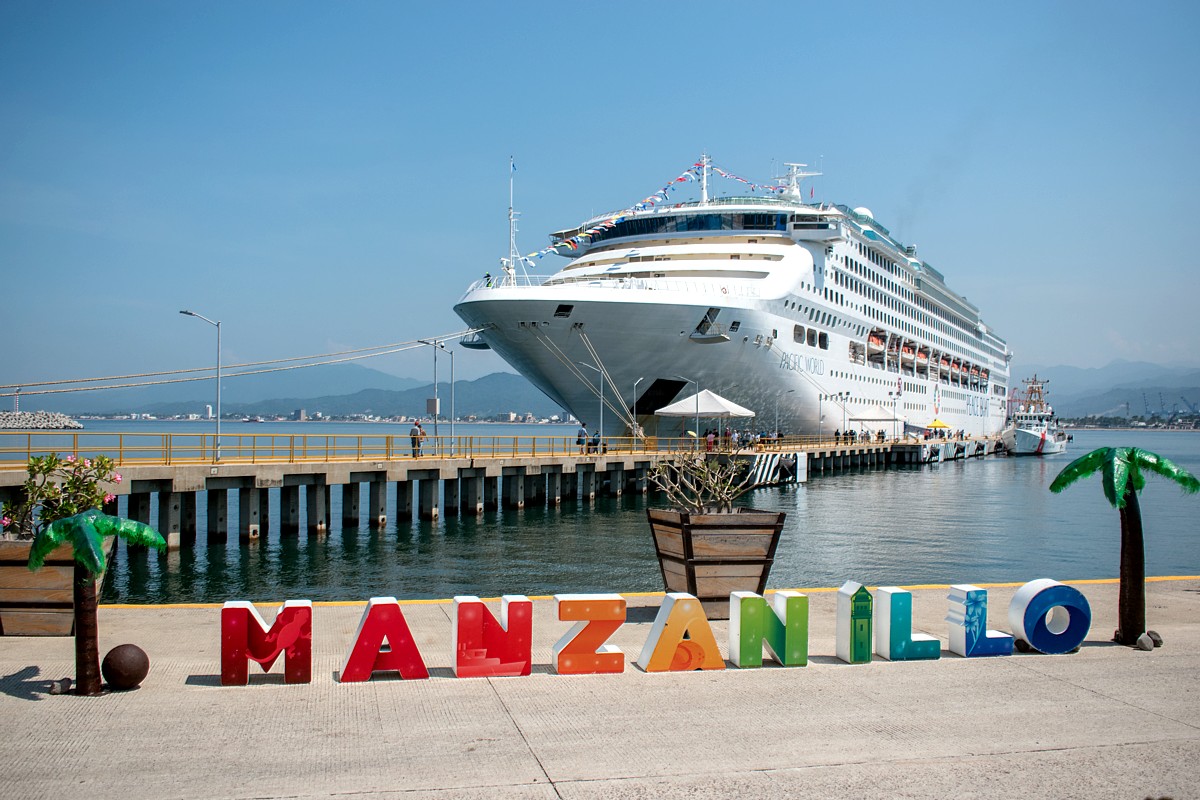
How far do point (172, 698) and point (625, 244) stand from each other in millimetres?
40895

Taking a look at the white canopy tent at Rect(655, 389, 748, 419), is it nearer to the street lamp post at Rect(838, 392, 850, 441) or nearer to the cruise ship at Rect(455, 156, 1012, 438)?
the cruise ship at Rect(455, 156, 1012, 438)

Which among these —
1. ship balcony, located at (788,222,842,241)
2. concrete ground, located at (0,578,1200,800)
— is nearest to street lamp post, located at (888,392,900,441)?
ship balcony, located at (788,222,842,241)

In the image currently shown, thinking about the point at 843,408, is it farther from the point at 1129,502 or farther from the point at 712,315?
the point at 1129,502

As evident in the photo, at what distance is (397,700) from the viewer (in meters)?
7.45

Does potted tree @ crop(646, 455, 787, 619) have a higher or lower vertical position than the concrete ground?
higher

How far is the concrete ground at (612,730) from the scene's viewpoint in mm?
5785

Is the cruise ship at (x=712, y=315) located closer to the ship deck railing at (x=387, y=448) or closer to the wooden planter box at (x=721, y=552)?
the ship deck railing at (x=387, y=448)

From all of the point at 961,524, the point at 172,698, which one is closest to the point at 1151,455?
the point at 172,698

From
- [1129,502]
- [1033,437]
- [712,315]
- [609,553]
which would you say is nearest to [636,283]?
[712,315]

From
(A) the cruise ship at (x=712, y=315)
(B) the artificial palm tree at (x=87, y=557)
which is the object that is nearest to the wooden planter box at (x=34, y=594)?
(B) the artificial palm tree at (x=87, y=557)

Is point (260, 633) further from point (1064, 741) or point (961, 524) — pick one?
point (961, 524)

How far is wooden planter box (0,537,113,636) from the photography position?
9055 millimetres

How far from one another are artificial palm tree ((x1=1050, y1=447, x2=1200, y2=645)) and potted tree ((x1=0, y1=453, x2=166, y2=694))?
26.5 feet

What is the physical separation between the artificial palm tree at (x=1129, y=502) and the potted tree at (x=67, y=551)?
318 inches
